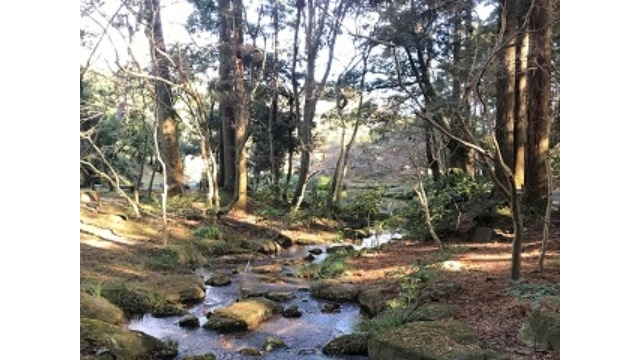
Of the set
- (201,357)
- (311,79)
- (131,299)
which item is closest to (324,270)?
(131,299)

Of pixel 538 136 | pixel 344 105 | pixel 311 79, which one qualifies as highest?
pixel 311 79

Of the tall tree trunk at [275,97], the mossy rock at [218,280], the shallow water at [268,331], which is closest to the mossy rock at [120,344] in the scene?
the shallow water at [268,331]

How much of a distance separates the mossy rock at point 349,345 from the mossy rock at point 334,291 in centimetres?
137

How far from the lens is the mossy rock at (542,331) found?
2543 millimetres

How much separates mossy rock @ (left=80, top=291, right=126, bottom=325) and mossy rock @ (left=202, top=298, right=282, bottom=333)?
27.0 inches

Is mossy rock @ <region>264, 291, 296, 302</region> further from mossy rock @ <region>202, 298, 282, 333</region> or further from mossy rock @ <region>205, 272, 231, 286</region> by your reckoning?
mossy rock @ <region>205, 272, 231, 286</region>

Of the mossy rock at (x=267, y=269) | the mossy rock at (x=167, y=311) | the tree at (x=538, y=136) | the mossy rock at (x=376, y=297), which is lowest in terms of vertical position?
the mossy rock at (x=267, y=269)

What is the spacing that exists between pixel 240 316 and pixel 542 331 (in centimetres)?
231

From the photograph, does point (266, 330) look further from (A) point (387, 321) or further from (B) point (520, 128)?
(B) point (520, 128)

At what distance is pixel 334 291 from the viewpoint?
5012mm

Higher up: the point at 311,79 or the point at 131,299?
the point at 311,79

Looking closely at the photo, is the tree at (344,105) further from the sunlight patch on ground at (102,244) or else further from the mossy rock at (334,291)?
the mossy rock at (334,291)

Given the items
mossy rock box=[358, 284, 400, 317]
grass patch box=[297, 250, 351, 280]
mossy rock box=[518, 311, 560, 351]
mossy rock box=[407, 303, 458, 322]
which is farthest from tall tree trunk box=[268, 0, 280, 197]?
mossy rock box=[518, 311, 560, 351]

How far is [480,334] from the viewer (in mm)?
3008
